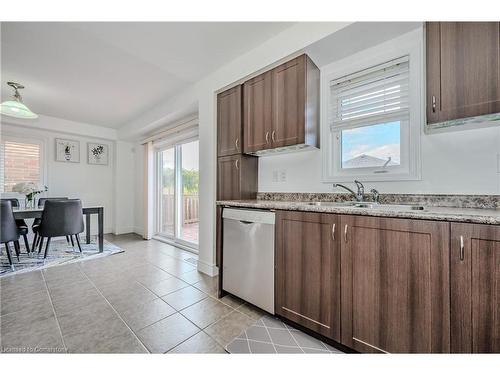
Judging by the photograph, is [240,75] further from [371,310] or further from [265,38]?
[371,310]

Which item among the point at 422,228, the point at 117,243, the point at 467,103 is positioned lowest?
the point at 117,243

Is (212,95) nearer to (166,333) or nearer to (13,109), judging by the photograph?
(13,109)

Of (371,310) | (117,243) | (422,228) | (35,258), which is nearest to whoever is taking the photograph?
(422,228)

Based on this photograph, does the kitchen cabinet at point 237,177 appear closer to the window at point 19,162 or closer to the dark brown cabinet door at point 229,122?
the dark brown cabinet door at point 229,122

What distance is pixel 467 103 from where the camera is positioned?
1188 mm

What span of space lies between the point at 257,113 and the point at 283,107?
318 millimetres

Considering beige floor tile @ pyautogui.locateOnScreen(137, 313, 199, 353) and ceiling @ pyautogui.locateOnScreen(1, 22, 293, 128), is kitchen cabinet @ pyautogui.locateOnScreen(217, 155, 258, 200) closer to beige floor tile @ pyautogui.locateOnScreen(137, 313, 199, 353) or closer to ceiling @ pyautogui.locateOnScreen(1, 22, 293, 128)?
ceiling @ pyautogui.locateOnScreen(1, 22, 293, 128)

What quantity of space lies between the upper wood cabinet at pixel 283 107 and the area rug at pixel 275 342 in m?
1.47

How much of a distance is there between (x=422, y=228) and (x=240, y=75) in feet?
6.93

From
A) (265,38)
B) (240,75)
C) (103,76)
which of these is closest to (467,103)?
(265,38)

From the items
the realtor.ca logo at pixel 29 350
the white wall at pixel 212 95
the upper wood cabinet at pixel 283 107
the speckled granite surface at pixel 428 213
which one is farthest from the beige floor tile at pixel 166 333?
the upper wood cabinet at pixel 283 107
